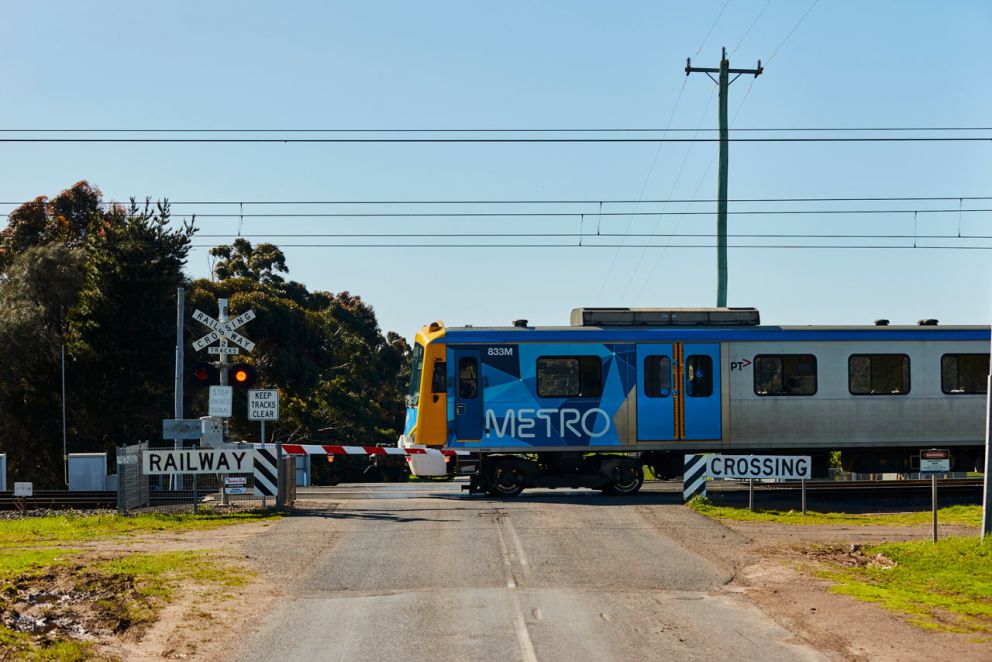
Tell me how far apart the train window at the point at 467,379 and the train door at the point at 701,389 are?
454 cm

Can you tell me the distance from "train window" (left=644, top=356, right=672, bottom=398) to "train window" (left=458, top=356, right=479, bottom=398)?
3.73 meters

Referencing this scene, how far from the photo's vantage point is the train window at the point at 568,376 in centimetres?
2603

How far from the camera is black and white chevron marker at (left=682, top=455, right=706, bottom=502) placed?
79.1 feet

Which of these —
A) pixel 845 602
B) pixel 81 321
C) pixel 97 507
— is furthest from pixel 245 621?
pixel 81 321

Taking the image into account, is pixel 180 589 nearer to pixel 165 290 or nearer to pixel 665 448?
pixel 665 448

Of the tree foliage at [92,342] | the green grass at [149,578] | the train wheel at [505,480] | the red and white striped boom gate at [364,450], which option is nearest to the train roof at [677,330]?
the red and white striped boom gate at [364,450]

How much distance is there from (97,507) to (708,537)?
13334mm

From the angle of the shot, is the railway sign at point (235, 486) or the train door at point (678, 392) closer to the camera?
the railway sign at point (235, 486)

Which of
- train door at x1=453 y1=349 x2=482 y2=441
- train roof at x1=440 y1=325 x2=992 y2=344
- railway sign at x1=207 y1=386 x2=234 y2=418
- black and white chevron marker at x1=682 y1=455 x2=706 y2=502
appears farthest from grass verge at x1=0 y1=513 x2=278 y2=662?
black and white chevron marker at x1=682 y1=455 x2=706 y2=502

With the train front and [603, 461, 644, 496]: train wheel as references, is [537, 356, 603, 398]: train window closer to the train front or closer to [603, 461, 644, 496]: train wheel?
[603, 461, 644, 496]: train wheel

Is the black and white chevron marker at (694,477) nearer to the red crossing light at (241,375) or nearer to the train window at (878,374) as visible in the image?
the train window at (878,374)

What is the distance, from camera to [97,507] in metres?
25.3

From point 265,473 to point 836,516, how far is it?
1112 centimetres

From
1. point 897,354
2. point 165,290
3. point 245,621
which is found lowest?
point 245,621
